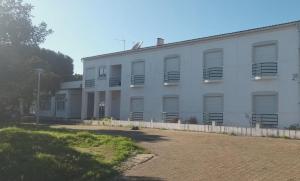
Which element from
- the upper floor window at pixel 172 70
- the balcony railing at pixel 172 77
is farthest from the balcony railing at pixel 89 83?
the balcony railing at pixel 172 77

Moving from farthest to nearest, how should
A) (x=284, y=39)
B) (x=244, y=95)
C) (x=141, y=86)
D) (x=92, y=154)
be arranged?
(x=141, y=86) < (x=244, y=95) < (x=284, y=39) < (x=92, y=154)

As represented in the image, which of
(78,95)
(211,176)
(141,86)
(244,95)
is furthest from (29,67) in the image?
(78,95)

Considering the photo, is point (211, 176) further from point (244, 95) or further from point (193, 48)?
point (193, 48)

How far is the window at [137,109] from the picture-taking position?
34.4 metres

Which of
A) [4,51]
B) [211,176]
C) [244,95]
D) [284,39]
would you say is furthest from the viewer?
[244,95]

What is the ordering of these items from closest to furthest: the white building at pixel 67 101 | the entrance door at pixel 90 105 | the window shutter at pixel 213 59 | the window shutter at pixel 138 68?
1. the window shutter at pixel 213 59
2. the window shutter at pixel 138 68
3. the entrance door at pixel 90 105
4. the white building at pixel 67 101

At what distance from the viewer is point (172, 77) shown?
31.9 m

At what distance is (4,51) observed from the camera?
22.6 m

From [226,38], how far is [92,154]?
17353 mm

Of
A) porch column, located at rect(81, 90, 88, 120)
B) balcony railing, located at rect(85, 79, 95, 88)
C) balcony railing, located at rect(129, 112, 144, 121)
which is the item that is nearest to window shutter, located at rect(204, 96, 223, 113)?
balcony railing, located at rect(129, 112, 144, 121)

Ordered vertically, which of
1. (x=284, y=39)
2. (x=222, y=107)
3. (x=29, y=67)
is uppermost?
(x=284, y=39)

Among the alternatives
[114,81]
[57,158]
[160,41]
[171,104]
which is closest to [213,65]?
[171,104]

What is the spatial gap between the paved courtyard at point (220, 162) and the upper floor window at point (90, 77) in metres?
24.1

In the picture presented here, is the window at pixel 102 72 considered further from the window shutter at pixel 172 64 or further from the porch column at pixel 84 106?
the window shutter at pixel 172 64
